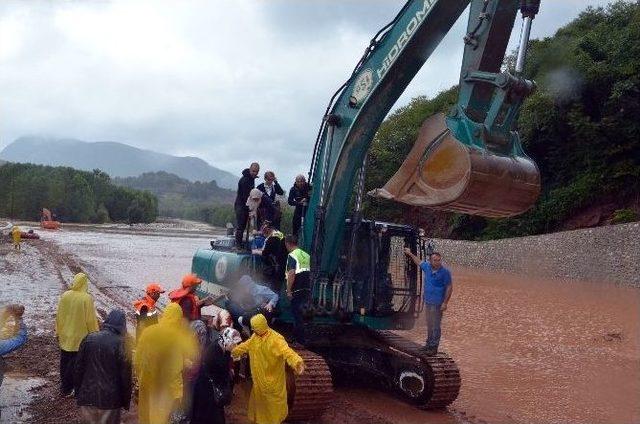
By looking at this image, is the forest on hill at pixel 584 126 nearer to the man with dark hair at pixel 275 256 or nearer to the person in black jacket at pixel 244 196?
the person in black jacket at pixel 244 196

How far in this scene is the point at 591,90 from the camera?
1182 inches

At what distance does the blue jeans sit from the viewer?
8734 millimetres

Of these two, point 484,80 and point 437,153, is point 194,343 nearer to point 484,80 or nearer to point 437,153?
point 437,153

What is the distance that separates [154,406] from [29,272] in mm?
18261

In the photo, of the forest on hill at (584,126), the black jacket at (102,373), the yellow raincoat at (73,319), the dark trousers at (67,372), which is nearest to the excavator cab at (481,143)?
the black jacket at (102,373)

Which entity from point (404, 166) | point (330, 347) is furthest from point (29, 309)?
point (404, 166)

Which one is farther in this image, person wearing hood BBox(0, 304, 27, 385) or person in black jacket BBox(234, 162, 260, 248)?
person in black jacket BBox(234, 162, 260, 248)

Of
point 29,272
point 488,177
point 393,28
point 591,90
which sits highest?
point 591,90

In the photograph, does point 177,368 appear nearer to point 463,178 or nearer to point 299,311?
point 299,311

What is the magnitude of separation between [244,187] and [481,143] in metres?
4.42

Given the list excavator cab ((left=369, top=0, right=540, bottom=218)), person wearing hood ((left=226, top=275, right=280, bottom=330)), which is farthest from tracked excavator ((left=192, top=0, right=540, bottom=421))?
person wearing hood ((left=226, top=275, right=280, bottom=330))

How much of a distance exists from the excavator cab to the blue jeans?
2.97m

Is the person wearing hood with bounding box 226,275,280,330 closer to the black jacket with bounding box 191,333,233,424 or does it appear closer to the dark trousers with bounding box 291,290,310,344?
the dark trousers with bounding box 291,290,310,344

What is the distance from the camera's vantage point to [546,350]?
13.6 metres
